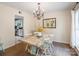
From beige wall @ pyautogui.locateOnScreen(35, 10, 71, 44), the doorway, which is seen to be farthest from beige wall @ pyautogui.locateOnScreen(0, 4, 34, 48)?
beige wall @ pyautogui.locateOnScreen(35, 10, 71, 44)

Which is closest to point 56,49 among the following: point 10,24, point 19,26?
point 19,26

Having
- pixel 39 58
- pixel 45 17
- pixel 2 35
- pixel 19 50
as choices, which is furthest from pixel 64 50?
pixel 2 35

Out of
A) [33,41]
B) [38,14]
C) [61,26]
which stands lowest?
[33,41]

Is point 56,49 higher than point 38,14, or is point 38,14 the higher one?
point 38,14

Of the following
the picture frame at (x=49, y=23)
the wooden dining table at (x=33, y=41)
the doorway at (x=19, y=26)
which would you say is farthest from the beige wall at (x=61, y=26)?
the doorway at (x=19, y=26)

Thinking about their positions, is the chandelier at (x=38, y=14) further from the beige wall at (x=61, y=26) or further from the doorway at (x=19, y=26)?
the doorway at (x=19, y=26)

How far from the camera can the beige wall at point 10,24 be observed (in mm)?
1642

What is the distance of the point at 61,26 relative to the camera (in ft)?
5.38

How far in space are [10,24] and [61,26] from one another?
98 cm

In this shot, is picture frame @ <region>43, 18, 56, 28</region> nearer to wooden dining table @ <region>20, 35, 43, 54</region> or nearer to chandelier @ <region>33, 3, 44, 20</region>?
chandelier @ <region>33, 3, 44, 20</region>

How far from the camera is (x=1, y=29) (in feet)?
5.22

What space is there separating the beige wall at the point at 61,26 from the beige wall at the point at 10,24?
0.36 metres

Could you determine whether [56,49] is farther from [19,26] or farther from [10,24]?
[10,24]

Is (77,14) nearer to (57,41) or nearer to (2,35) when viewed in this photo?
(57,41)
